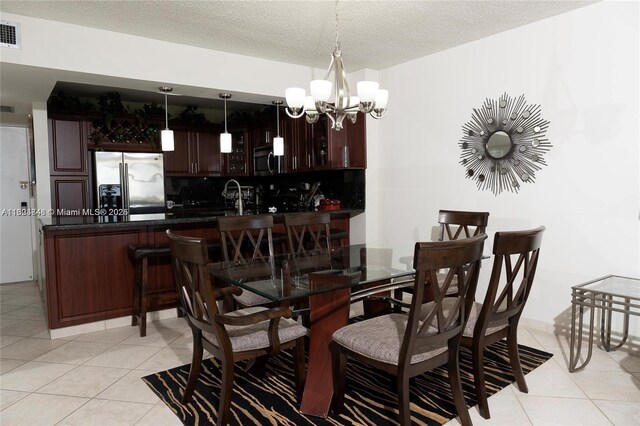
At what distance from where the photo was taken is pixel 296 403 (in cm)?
226

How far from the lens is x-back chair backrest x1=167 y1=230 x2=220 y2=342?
1.83 meters

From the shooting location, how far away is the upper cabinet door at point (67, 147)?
4.86 metres

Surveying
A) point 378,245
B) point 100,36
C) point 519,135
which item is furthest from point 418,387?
point 100,36

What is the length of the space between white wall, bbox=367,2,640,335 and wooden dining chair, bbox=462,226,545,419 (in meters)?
1.18

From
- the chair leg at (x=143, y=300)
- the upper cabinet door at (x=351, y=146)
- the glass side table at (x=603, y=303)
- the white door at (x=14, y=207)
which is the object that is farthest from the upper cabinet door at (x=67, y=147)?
the glass side table at (x=603, y=303)

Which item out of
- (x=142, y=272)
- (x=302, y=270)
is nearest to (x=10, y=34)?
(x=142, y=272)

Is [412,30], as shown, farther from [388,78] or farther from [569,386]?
[569,386]

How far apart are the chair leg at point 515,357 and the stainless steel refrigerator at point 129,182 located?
175 inches

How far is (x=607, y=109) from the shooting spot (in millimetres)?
2938

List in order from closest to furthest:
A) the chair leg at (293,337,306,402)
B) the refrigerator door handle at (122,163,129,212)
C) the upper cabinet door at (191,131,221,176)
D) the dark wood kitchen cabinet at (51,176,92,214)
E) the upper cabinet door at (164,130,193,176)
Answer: the chair leg at (293,337,306,402)
the dark wood kitchen cabinet at (51,176,92,214)
the refrigerator door handle at (122,163,129,212)
the upper cabinet door at (164,130,193,176)
the upper cabinet door at (191,131,221,176)

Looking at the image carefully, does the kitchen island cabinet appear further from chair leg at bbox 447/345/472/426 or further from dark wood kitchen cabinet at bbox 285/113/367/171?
chair leg at bbox 447/345/472/426

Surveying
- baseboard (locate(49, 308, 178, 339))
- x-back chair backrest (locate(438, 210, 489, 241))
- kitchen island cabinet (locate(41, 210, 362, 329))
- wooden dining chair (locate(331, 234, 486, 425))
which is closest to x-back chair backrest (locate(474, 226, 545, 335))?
wooden dining chair (locate(331, 234, 486, 425))

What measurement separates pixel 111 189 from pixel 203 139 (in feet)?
4.62

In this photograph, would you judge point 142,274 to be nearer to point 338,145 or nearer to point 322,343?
point 322,343
